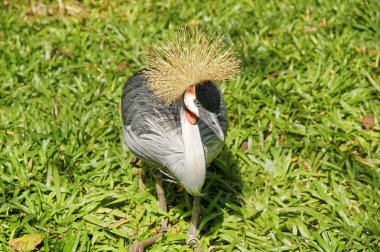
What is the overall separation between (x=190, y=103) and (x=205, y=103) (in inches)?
3.7

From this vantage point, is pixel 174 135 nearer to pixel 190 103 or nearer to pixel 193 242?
pixel 190 103

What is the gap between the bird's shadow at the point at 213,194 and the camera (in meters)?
4.00

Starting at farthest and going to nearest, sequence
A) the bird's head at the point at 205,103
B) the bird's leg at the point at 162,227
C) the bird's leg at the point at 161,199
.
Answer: the bird's leg at the point at 161,199
the bird's leg at the point at 162,227
the bird's head at the point at 205,103

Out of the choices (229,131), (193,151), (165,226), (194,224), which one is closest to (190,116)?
(193,151)

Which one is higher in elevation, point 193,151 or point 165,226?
point 193,151

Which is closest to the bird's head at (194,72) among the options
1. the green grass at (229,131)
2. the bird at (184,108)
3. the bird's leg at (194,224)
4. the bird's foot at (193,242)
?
the bird at (184,108)

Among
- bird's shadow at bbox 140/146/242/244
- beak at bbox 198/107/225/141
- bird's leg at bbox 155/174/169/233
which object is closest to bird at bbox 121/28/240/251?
beak at bbox 198/107/225/141

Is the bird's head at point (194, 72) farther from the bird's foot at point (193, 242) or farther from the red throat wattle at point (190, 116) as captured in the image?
the bird's foot at point (193, 242)

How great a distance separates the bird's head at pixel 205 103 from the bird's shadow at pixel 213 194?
1.02 metres

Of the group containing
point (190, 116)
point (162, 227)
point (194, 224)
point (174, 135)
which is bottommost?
point (162, 227)

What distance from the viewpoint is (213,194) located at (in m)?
4.19

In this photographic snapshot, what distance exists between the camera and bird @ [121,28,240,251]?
3.12m

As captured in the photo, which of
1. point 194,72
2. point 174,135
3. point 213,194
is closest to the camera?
point 194,72

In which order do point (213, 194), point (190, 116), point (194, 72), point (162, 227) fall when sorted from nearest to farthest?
point (194, 72)
point (190, 116)
point (162, 227)
point (213, 194)
